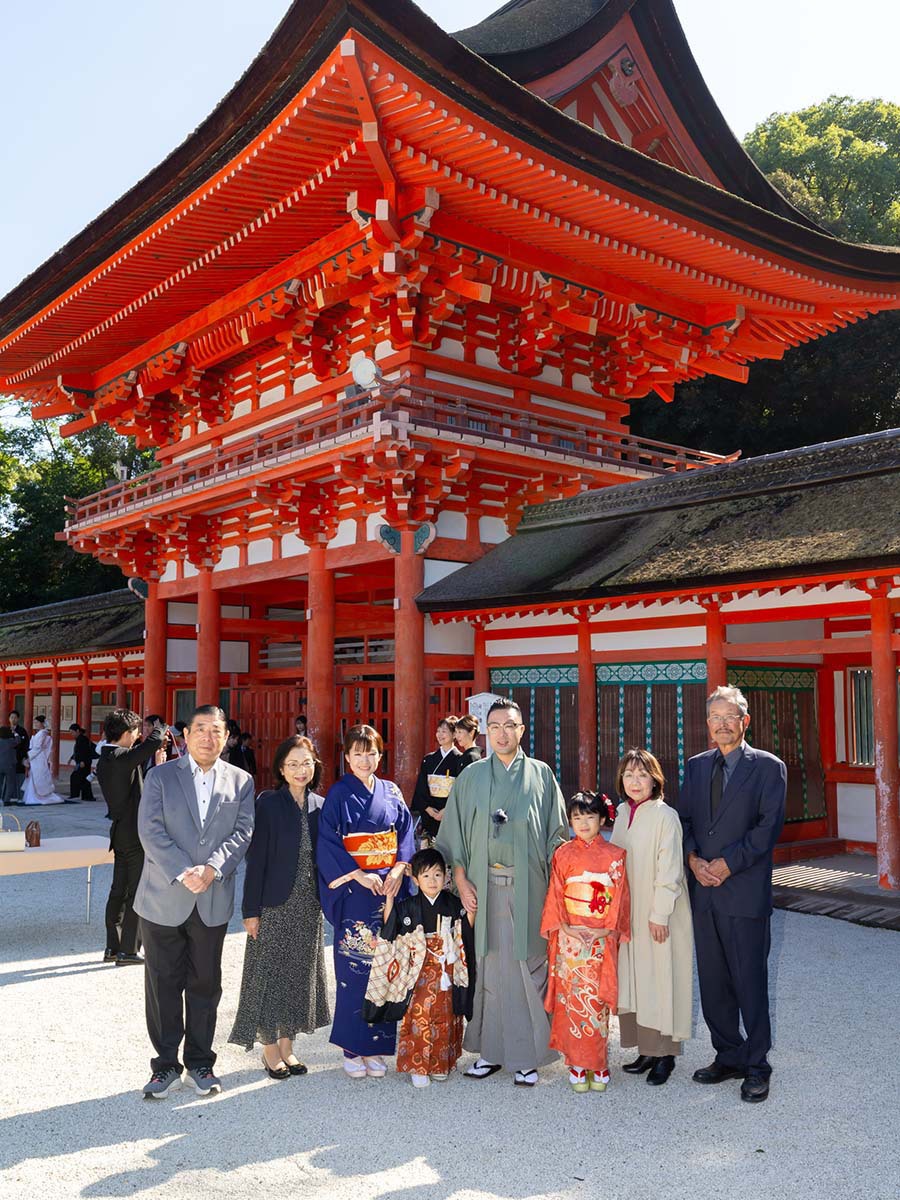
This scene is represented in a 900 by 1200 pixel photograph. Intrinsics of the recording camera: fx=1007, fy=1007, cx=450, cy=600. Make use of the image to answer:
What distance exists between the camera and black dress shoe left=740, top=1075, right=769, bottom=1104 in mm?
4594

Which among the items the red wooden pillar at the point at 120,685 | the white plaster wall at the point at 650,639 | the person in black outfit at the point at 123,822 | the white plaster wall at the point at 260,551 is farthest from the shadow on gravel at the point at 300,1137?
the red wooden pillar at the point at 120,685

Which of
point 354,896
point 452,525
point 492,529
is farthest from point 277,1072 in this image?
point 492,529

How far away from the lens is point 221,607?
1848 cm

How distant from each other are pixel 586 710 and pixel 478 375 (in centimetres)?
494

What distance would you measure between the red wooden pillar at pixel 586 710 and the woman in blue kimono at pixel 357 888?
6.72 metres

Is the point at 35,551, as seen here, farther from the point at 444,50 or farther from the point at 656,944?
the point at 656,944

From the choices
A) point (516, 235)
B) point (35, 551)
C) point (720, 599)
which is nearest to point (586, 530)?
point (720, 599)

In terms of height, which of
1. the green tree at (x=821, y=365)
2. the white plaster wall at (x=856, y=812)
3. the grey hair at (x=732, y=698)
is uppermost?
the green tree at (x=821, y=365)

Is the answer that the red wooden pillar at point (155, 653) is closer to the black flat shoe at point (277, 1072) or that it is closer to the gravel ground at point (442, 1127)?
the gravel ground at point (442, 1127)

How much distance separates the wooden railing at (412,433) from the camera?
39.4ft

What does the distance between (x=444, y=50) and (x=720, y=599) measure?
19.7 feet

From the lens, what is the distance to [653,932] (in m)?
4.83

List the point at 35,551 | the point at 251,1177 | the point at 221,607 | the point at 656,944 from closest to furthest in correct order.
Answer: the point at 251,1177 < the point at 656,944 < the point at 221,607 < the point at 35,551

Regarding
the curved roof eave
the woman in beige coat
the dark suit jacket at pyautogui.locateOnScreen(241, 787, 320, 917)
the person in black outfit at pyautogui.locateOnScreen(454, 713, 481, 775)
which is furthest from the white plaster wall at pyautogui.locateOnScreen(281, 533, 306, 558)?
the woman in beige coat
